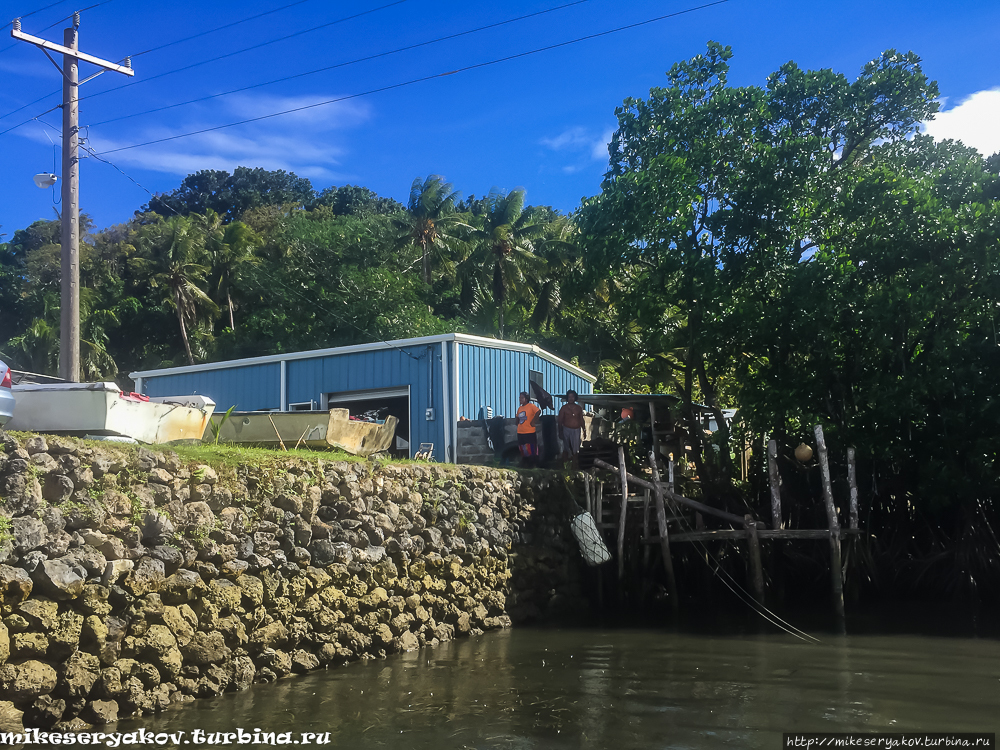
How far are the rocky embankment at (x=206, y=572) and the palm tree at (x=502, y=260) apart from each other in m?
21.9

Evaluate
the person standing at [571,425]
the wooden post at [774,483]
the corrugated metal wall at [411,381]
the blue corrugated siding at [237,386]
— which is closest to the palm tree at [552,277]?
the corrugated metal wall at [411,381]

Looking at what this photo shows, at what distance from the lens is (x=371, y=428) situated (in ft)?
45.9

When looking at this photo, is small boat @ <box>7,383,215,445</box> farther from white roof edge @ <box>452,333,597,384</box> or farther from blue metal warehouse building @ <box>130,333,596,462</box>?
white roof edge @ <box>452,333,597,384</box>

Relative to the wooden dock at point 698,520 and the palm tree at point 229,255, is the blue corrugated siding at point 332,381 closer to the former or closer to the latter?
the wooden dock at point 698,520

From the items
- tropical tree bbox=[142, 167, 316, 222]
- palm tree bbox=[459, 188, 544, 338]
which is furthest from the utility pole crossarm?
tropical tree bbox=[142, 167, 316, 222]

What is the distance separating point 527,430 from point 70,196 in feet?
29.4

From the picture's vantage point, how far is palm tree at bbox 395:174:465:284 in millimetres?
35406

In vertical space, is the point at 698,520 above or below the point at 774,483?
below

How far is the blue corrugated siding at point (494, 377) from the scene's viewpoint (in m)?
17.3

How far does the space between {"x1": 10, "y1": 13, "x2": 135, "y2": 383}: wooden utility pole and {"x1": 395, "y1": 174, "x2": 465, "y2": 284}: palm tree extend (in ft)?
71.1

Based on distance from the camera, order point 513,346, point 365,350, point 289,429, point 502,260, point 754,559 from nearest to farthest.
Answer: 1. point 289,429
2. point 754,559
3. point 365,350
4. point 513,346
5. point 502,260

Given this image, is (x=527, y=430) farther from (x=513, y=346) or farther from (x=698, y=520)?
(x=698, y=520)

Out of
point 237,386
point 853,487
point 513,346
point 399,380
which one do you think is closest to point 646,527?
point 853,487

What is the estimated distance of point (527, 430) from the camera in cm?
1642
